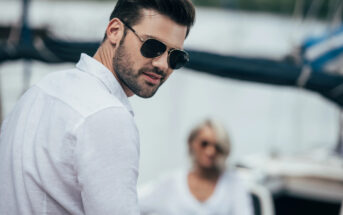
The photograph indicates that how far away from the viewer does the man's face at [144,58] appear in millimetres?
1056

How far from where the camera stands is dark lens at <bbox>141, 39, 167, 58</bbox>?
1058 millimetres

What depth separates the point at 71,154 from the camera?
89cm

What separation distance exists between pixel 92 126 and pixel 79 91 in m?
0.11

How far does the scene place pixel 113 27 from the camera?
3.56ft

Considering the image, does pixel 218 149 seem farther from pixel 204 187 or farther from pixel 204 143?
pixel 204 187

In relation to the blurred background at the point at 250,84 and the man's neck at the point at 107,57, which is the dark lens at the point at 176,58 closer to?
the man's neck at the point at 107,57

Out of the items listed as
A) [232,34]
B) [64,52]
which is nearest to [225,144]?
[64,52]

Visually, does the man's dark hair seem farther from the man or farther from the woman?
the woman

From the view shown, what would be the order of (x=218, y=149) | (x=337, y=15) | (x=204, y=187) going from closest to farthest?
(x=204, y=187), (x=218, y=149), (x=337, y=15)

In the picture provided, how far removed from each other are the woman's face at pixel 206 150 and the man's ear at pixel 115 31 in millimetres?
2063

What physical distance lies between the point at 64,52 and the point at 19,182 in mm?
2352

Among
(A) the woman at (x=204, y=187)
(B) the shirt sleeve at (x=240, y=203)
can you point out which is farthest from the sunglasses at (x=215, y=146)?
(B) the shirt sleeve at (x=240, y=203)

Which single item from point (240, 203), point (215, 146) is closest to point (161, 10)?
point (240, 203)

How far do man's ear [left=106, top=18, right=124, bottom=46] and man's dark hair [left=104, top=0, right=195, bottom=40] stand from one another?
0.05 ft
